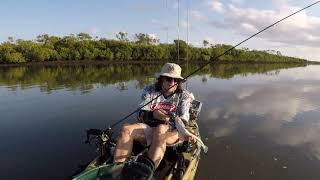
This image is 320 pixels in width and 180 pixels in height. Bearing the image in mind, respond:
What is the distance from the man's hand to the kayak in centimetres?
53

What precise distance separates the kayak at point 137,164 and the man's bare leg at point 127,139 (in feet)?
0.47

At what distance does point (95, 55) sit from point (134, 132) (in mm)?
79717

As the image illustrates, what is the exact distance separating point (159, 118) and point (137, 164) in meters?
1.19

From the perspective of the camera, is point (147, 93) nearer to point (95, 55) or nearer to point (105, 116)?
point (105, 116)

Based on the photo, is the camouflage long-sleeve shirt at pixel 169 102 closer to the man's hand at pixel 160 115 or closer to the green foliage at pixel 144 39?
the man's hand at pixel 160 115

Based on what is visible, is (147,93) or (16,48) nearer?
(147,93)

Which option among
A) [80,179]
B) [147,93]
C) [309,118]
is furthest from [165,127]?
[309,118]

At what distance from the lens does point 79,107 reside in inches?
647

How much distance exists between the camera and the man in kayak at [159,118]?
6.05 m

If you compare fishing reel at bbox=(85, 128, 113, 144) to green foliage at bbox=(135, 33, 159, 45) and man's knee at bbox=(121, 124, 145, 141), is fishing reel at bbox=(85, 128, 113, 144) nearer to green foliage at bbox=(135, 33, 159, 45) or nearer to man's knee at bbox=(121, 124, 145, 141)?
man's knee at bbox=(121, 124, 145, 141)

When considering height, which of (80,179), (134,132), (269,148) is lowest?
(269,148)

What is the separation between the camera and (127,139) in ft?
20.1

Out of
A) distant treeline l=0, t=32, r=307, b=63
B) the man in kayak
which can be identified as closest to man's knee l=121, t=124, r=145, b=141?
the man in kayak

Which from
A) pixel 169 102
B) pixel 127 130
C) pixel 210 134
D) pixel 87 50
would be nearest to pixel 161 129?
pixel 127 130
